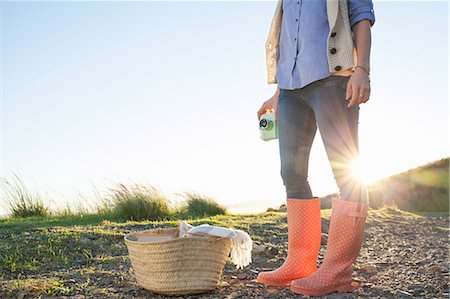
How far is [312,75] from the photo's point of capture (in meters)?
3.01

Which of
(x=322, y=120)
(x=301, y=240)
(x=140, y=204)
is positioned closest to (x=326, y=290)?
(x=301, y=240)

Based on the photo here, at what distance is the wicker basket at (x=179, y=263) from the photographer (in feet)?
9.85

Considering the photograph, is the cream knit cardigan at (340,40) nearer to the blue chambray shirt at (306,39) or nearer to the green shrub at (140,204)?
the blue chambray shirt at (306,39)

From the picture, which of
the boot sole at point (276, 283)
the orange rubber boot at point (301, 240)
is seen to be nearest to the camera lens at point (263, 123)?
the orange rubber boot at point (301, 240)

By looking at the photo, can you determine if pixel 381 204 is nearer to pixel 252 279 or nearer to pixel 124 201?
pixel 124 201

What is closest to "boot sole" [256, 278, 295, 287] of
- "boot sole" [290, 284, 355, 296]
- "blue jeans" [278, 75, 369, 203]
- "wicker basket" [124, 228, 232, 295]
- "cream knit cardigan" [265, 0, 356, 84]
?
"boot sole" [290, 284, 355, 296]

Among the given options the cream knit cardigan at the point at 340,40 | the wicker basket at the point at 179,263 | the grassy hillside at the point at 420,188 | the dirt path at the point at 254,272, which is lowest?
the dirt path at the point at 254,272

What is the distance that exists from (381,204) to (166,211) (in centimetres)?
523

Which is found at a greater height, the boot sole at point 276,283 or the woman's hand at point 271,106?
the woman's hand at point 271,106

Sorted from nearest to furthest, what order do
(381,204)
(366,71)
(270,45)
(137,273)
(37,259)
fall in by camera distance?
(366,71) → (137,273) → (270,45) → (37,259) → (381,204)

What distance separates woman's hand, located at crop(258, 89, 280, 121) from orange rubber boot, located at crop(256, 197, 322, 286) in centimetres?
64

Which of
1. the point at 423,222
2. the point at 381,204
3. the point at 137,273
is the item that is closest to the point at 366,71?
the point at 137,273

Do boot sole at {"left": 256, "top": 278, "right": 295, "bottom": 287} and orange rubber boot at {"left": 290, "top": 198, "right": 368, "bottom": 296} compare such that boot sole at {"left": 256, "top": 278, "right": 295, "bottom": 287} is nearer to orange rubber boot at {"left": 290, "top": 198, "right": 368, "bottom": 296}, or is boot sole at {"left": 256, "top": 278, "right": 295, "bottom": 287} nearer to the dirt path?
the dirt path

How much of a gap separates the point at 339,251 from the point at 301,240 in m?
0.30
